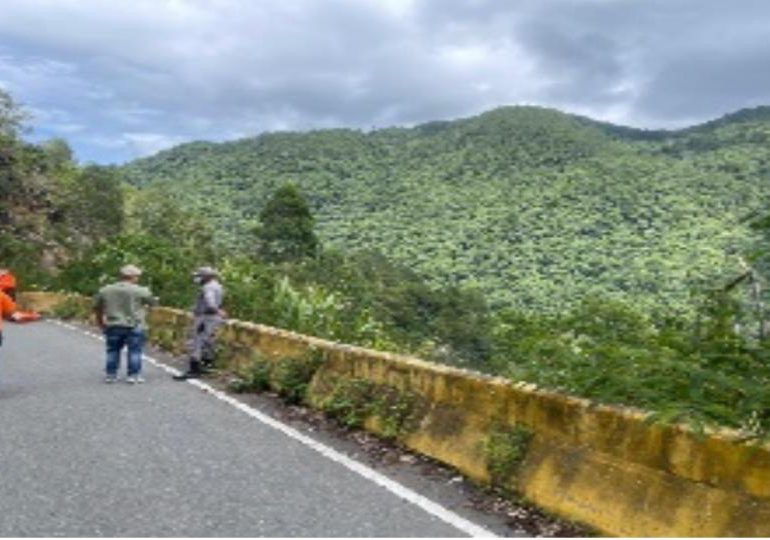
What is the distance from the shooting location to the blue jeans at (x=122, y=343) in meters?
13.6

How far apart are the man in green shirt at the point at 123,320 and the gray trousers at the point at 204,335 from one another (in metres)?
0.81

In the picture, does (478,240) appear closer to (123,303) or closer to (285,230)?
(285,230)

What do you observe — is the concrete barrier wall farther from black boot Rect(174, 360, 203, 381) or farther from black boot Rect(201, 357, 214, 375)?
black boot Rect(201, 357, 214, 375)

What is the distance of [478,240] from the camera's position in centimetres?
11931

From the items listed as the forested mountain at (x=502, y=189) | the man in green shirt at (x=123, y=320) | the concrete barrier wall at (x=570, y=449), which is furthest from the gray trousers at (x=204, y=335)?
the forested mountain at (x=502, y=189)

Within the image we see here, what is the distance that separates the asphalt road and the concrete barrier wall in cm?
74

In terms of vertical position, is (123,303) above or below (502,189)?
below

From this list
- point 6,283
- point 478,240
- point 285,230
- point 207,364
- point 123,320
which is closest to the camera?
point 6,283

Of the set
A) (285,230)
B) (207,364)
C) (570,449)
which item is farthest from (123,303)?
(285,230)

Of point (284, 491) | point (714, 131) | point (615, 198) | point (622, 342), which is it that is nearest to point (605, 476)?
point (622, 342)

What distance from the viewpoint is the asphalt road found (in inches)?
229

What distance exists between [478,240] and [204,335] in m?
106

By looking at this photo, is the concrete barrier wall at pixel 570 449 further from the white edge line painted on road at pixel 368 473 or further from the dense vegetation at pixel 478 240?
the white edge line painted on road at pixel 368 473

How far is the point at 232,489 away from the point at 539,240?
363 ft
